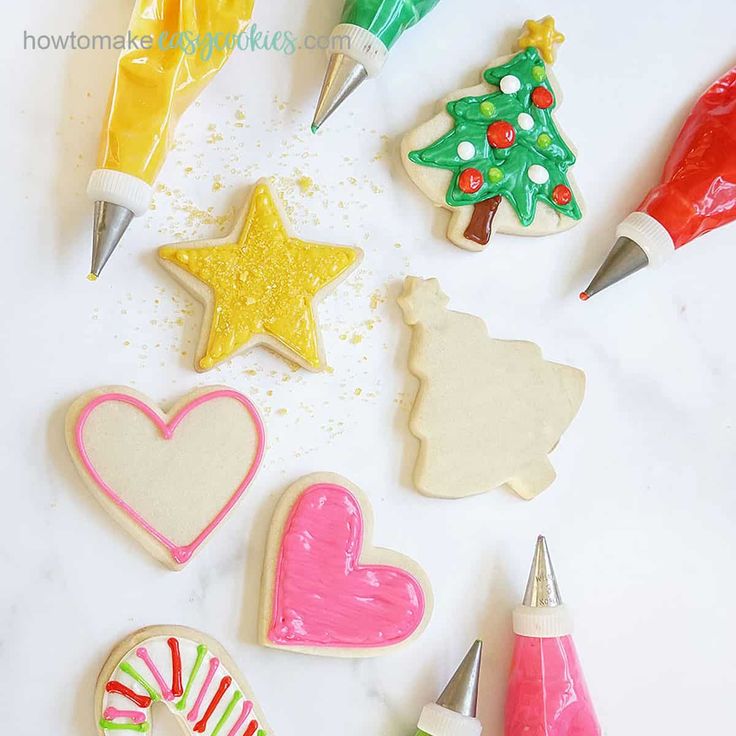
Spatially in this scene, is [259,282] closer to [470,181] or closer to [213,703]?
[470,181]

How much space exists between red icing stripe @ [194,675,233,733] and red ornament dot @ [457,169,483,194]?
19.0 inches

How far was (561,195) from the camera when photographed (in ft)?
2.86

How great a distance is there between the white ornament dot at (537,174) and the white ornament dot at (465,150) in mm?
60

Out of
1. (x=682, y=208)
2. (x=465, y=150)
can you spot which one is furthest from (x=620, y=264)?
(x=465, y=150)

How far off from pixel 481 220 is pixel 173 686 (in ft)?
1.63

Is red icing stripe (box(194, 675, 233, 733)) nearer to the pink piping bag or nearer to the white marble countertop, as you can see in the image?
the white marble countertop

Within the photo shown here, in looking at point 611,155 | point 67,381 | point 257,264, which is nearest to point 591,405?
point 611,155

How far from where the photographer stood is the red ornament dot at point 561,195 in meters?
0.87

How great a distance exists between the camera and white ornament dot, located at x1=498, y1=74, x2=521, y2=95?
2.79 feet

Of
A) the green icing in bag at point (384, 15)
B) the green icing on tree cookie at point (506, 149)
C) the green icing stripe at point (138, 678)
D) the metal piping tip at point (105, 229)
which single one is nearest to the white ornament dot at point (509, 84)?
the green icing on tree cookie at point (506, 149)

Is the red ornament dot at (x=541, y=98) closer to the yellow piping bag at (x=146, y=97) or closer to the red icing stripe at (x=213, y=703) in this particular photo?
the yellow piping bag at (x=146, y=97)

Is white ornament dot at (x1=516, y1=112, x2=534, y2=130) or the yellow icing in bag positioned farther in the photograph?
white ornament dot at (x1=516, y1=112, x2=534, y2=130)

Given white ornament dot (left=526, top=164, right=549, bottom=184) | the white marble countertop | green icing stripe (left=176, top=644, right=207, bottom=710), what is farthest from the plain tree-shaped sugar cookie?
green icing stripe (left=176, top=644, right=207, bottom=710)

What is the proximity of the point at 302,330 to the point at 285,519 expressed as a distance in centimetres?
17
